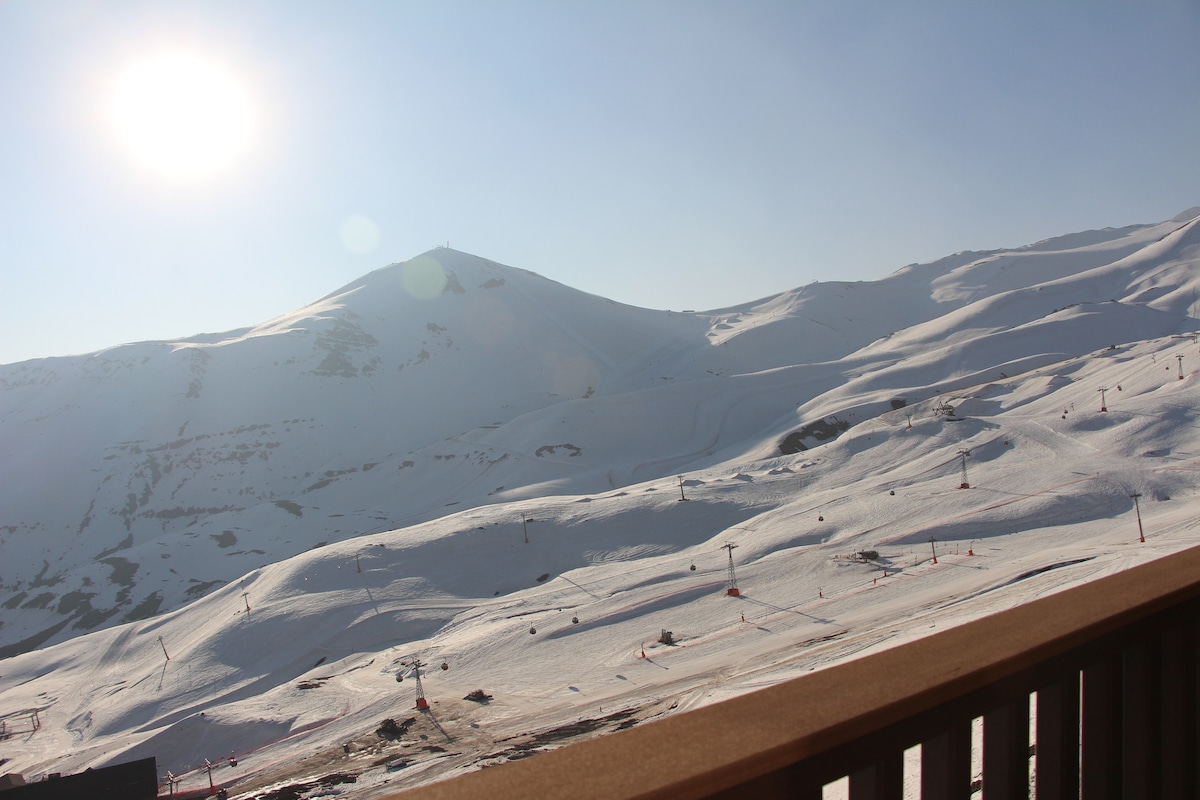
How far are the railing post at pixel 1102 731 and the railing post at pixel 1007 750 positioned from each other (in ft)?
1.27

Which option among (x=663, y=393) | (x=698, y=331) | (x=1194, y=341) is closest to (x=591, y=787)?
(x=1194, y=341)

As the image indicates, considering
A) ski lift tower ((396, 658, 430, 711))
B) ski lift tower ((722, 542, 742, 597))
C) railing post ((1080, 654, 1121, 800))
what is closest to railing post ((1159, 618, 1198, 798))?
railing post ((1080, 654, 1121, 800))

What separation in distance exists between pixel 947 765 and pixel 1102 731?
80cm

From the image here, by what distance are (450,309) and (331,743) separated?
12863cm

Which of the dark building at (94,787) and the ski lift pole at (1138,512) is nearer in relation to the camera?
the dark building at (94,787)

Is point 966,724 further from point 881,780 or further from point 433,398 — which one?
point 433,398

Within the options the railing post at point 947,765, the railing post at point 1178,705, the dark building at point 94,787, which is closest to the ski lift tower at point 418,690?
the dark building at point 94,787

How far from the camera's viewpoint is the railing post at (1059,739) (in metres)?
2.21

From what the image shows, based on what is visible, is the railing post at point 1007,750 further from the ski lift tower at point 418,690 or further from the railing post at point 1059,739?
the ski lift tower at point 418,690

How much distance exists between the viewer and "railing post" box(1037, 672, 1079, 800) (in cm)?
221

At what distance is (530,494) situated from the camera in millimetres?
67438

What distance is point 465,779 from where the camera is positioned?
4.89 feet

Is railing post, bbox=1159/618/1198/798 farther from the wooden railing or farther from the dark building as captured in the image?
the dark building

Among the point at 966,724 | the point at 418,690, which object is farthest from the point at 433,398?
the point at 966,724
